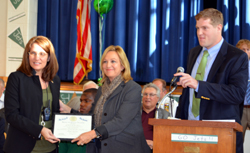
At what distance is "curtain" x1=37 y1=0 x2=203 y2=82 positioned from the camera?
6.46 meters

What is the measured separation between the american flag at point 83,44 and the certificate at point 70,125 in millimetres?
3827

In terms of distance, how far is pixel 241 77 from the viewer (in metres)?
2.36

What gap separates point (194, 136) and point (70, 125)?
3.48 ft

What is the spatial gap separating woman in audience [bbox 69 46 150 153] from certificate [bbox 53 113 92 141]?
7 centimetres

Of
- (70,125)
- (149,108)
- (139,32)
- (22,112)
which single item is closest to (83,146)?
(70,125)

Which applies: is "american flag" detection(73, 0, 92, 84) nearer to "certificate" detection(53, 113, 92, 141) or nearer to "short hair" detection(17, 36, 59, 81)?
"short hair" detection(17, 36, 59, 81)

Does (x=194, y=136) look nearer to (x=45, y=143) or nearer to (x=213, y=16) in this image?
(x=213, y=16)

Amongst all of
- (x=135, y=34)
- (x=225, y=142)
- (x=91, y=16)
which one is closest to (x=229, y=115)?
(x=225, y=142)

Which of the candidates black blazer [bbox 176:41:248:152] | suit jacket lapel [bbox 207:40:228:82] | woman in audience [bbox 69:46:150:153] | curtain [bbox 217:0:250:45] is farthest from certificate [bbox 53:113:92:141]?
curtain [bbox 217:0:250:45]

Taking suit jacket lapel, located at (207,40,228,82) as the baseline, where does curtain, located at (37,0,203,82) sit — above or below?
above

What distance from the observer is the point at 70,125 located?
2.56 m

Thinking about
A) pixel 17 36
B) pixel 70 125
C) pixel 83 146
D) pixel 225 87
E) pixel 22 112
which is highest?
pixel 17 36

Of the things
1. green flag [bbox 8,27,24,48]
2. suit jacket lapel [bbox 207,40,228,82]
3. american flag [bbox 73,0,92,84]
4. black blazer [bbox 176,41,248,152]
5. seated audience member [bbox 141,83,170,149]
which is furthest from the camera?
green flag [bbox 8,27,24,48]

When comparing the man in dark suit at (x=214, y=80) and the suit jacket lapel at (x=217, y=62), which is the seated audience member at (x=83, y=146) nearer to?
the man in dark suit at (x=214, y=80)
